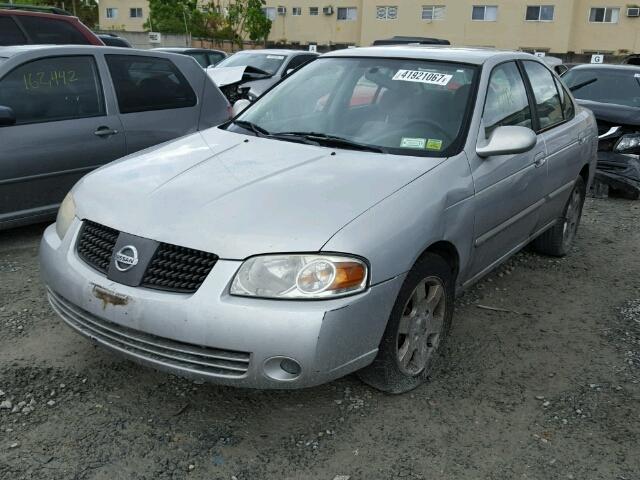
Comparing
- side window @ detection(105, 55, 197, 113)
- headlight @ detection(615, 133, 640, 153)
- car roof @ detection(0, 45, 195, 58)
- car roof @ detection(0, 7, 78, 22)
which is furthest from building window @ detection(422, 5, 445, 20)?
car roof @ detection(0, 45, 195, 58)

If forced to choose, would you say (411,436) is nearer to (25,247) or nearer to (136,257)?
(136,257)

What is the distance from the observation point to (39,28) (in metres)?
7.80

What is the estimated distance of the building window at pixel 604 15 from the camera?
128 ft

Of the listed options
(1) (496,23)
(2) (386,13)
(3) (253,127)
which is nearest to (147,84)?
(3) (253,127)

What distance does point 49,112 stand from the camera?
521 centimetres

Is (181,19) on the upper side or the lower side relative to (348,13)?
lower

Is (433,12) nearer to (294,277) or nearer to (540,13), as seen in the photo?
(540,13)

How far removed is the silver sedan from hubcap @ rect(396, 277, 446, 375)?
0.03 feet

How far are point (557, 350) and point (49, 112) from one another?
4.11 m

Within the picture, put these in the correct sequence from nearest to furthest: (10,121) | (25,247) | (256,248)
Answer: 1. (256,248)
2. (10,121)
3. (25,247)

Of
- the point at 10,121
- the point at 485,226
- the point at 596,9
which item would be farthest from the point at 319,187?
the point at 596,9

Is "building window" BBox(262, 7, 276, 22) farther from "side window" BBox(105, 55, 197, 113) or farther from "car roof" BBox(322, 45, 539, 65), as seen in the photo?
"car roof" BBox(322, 45, 539, 65)

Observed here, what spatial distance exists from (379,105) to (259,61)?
31.8ft

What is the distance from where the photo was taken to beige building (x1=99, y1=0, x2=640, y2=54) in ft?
129
